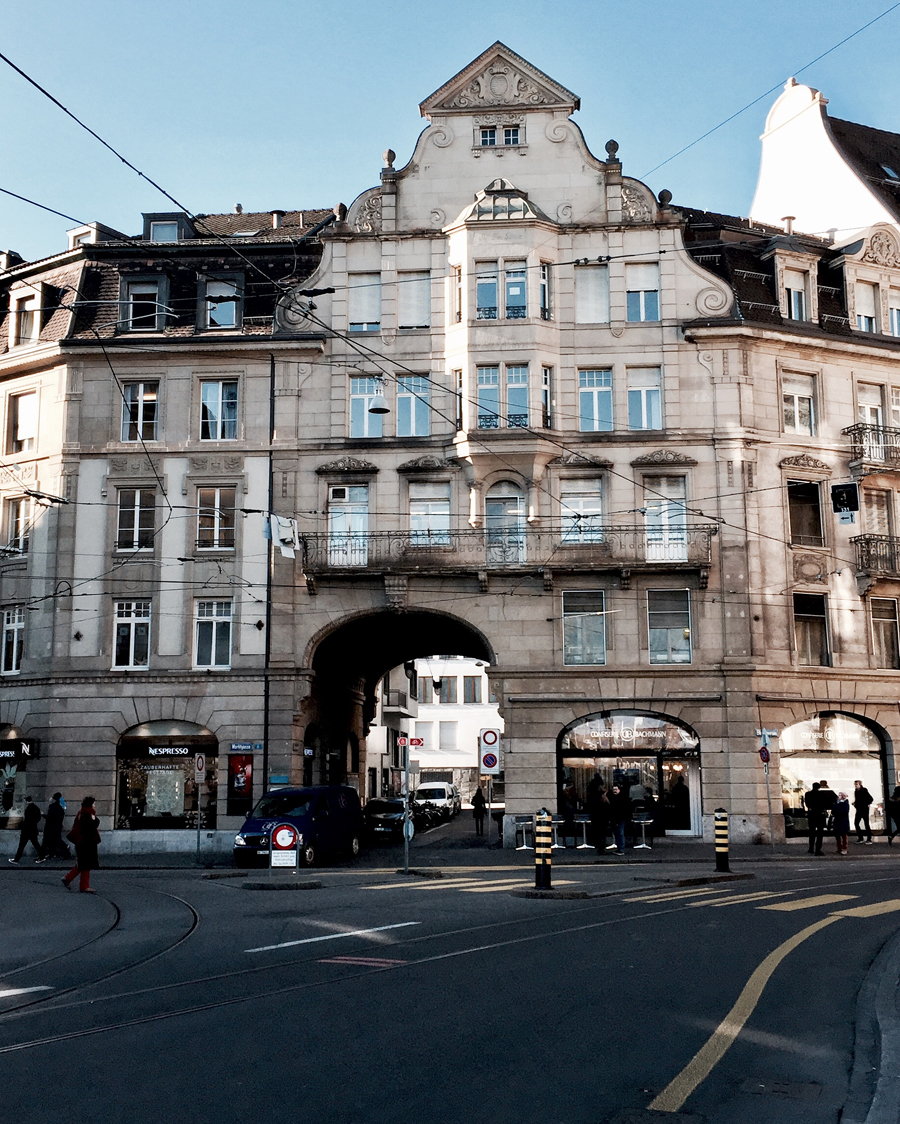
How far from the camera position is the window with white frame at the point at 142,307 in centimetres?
3753

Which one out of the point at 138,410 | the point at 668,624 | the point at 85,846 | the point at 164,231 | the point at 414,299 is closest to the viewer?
the point at 85,846

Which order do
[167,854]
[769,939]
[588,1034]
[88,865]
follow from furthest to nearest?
1. [167,854]
2. [88,865]
3. [769,939]
4. [588,1034]

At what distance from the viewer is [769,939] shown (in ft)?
47.8

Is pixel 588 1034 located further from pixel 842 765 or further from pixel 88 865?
pixel 842 765

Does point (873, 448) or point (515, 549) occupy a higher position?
point (873, 448)

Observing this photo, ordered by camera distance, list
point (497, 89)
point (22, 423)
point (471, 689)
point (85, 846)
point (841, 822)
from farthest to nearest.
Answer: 1. point (471, 689)
2. point (22, 423)
3. point (497, 89)
4. point (841, 822)
5. point (85, 846)

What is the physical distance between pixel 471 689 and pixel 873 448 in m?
46.7

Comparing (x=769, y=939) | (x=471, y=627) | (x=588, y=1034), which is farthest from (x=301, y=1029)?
(x=471, y=627)

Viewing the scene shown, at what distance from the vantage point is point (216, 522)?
119 ft

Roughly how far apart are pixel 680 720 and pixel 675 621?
273cm

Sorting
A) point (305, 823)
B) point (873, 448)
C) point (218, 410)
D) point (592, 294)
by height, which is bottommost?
point (305, 823)

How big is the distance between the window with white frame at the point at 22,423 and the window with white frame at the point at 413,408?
1103cm

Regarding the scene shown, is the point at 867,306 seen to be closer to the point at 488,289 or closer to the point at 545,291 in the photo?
the point at 545,291

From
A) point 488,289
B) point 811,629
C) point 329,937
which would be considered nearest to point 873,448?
point 811,629
